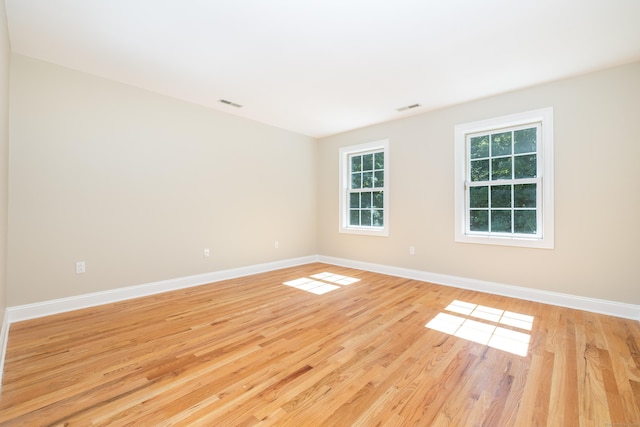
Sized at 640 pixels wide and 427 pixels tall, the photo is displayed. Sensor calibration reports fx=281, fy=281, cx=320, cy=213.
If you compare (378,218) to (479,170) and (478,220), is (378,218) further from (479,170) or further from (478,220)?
(479,170)

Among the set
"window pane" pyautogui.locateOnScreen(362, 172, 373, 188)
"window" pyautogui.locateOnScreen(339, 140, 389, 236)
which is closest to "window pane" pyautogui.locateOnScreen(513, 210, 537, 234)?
"window" pyautogui.locateOnScreen(339, 140, 389, 236)

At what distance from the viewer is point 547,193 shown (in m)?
3.20

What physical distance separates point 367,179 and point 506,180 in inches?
83.9

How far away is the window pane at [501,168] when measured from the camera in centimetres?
353

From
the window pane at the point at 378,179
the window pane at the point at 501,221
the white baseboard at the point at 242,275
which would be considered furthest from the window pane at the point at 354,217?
the window pane at the point at 501,221

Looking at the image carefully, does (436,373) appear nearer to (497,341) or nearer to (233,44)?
(497,341)

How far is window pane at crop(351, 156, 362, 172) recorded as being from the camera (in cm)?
518

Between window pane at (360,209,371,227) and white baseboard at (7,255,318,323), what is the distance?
189 cm

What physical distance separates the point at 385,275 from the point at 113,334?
3.50m

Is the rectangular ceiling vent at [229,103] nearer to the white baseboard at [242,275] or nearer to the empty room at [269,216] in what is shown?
the empty room at [269,216]

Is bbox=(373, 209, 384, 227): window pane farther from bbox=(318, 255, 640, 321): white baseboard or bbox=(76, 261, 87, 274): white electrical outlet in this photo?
bbox=(76, 261, 87, 274): white electrical outlet

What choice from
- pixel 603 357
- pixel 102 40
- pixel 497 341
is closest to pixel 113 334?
pixel 102 40

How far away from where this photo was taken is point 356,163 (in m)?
5.25

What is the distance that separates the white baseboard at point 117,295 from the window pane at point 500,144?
379 centimetres
